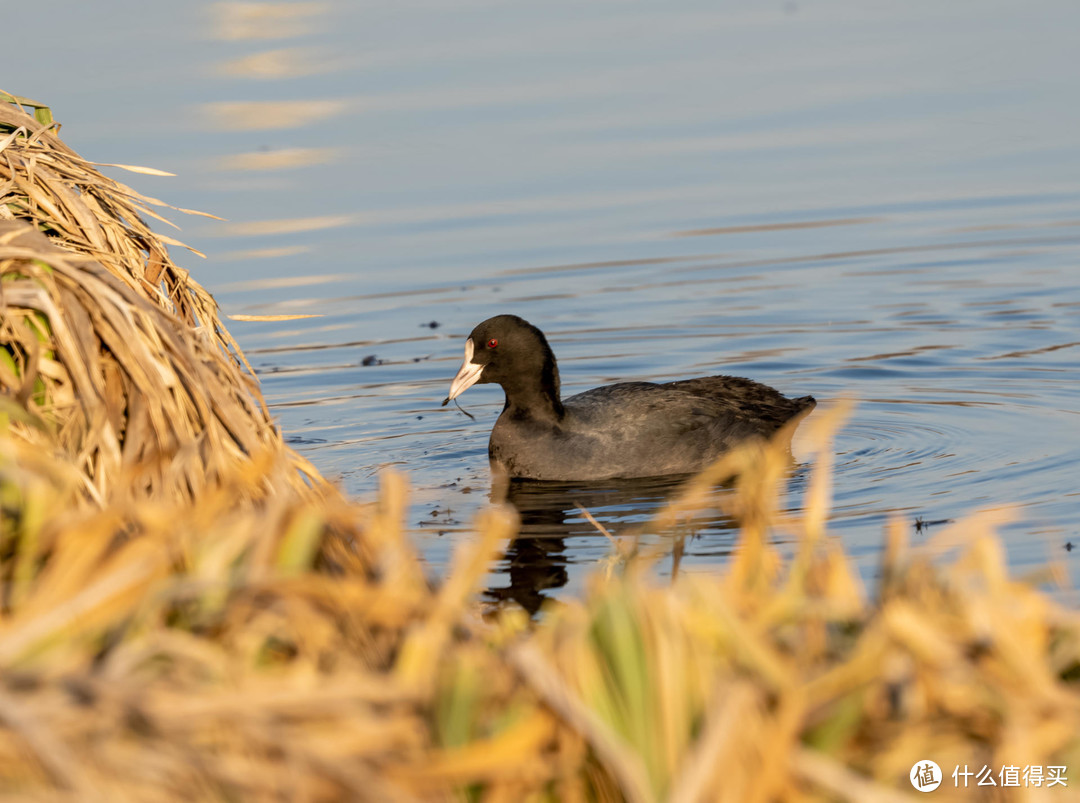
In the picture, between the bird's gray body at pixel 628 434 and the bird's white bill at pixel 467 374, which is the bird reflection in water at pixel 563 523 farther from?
the bird's white bill at pixel 467 374

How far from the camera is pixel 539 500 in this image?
8.04 metres

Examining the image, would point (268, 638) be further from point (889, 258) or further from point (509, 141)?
point (509, 141)

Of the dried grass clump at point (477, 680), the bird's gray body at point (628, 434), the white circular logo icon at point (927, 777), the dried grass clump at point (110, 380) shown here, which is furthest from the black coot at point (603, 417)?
the white circular logo icon at point (927, 777)

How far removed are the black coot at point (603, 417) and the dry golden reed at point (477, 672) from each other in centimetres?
609

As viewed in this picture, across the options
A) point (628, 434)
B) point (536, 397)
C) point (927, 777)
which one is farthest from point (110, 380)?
point (536, 397)

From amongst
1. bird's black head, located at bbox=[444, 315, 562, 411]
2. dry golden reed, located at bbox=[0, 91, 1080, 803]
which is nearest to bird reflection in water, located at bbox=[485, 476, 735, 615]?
bird's black head, located at bbox=[444, 315, 562, 411]

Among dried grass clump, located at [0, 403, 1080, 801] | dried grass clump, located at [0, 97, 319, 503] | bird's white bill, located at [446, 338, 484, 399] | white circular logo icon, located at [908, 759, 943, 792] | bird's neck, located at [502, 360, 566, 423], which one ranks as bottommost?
bird's neck, located at [502, 360, 566, 423]

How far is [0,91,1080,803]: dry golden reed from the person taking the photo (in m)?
1.77

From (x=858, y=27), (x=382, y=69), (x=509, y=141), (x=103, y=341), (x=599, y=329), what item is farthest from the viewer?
(x=858, y=27)

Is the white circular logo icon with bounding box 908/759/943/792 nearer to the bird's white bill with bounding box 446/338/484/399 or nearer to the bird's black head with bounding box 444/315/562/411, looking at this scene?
the bird's black head with bounding box 444/315/562/411

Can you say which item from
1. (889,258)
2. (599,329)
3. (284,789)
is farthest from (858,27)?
(284,789)

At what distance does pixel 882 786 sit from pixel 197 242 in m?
11.8

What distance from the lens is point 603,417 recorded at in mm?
8695

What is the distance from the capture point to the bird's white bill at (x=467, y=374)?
909 cm
